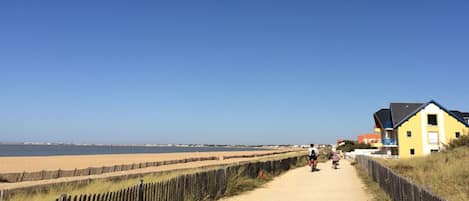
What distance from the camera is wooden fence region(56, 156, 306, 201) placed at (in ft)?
24.8

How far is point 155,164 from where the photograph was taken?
34031mm

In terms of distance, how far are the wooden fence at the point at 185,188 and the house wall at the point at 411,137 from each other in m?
36.3

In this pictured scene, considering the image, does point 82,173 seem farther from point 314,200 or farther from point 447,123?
point 447,123

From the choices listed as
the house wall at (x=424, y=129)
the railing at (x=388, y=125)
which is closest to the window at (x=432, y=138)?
the house wall at (x=424, y=129)

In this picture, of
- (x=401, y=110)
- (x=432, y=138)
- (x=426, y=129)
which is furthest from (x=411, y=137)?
(x=401, y=110)

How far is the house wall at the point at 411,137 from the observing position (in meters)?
49.1

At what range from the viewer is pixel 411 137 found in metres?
49.4

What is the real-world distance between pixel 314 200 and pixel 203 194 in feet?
10.2

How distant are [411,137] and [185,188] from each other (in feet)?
145

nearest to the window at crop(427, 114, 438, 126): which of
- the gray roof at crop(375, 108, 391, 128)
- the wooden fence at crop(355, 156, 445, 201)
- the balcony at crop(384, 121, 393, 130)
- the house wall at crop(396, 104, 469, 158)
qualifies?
the house wall at crop(396, 104, 469, 158)

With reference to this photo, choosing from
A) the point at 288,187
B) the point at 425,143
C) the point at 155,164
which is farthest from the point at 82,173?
the point at 425,143

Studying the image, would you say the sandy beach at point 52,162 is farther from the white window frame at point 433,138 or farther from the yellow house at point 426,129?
the white window frame at point 433,138

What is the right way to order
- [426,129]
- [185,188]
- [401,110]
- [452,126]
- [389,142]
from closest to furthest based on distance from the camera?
1. [185,188]
2. [452,126]
3. [426,129]
4. [389,142]
5. [401,110]

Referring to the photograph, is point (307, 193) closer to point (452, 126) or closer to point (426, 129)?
point (426, 129)
